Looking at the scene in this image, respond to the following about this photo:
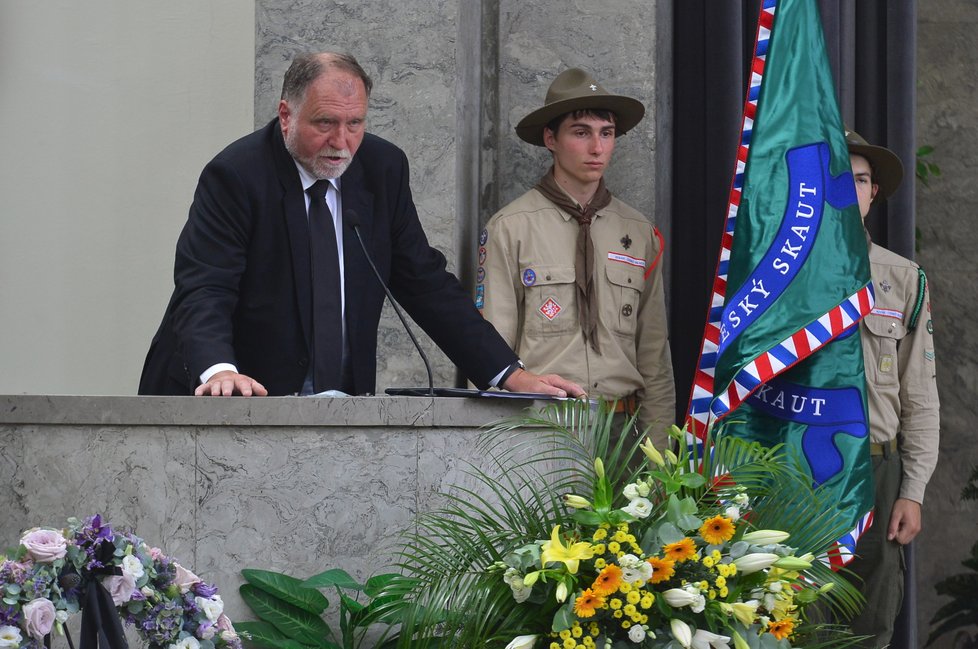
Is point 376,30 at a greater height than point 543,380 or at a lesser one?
greater

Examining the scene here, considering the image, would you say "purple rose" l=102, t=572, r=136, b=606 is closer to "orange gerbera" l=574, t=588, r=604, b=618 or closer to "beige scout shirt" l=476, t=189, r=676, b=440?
"orange gerbera" l=574, t=588, r=604, b=618

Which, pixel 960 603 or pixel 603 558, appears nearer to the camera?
pixel 603 558

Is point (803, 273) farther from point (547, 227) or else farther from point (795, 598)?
point (795, 598)

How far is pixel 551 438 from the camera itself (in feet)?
9.69

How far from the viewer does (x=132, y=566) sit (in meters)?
2.17

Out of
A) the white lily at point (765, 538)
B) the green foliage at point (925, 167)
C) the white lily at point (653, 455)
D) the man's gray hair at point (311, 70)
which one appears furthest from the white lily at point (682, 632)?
the green foliage at point (925, 167)

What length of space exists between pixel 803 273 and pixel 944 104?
3012 millimetres

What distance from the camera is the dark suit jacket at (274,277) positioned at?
3.47 meters

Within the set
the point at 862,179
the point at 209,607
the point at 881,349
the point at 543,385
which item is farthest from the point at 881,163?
the point at 209,607

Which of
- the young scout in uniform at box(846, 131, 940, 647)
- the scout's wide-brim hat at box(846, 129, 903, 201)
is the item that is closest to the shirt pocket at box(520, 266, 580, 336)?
the young scout in uniform at box(846, 131, 940, 647)

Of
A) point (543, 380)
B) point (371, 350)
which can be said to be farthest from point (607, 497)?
point (371, 350)

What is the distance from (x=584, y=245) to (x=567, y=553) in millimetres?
1936

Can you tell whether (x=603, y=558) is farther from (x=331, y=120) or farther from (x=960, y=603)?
(x=960, y=603)

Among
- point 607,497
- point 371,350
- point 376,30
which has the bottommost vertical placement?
point 607,497
